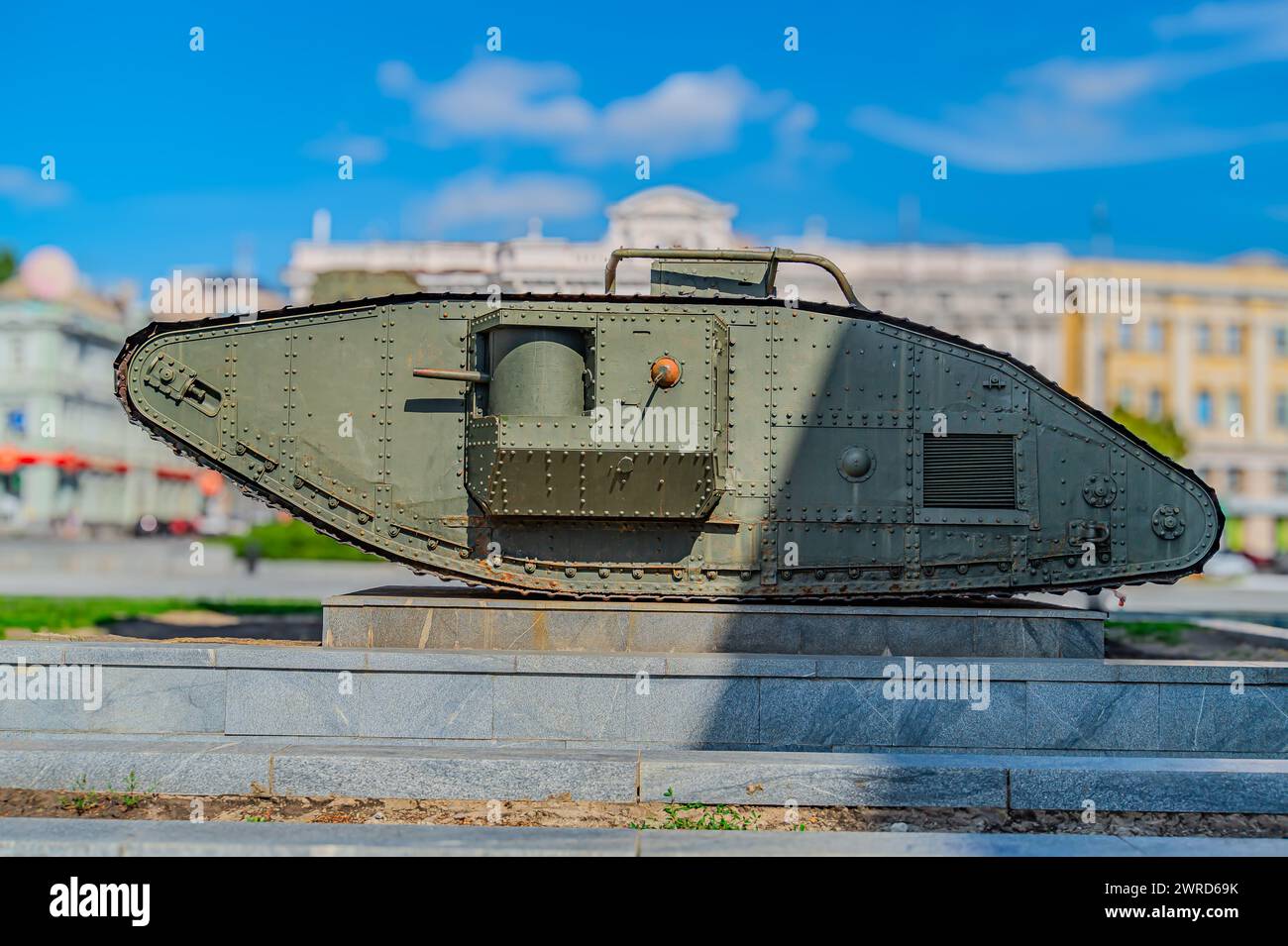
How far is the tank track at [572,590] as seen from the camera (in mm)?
9188

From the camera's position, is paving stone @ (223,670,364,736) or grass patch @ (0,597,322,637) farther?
grass patch @ (0,597,322,637)

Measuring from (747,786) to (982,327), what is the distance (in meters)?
49.2

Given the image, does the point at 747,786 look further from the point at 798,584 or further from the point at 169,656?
the point at 169,656

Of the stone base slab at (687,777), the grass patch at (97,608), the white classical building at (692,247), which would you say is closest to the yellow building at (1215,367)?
the white classical building at (692,247)

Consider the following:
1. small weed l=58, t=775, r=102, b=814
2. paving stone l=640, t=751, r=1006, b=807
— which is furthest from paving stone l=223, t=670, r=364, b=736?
paving stone l=640, t=751, r=1006, b=807

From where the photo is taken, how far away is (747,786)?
7.26 meters

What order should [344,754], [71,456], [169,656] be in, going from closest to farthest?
[344,754] < [169,656] < [71,456]

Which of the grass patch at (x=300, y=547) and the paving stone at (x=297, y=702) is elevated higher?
the grass patch at (x=300, y=547)

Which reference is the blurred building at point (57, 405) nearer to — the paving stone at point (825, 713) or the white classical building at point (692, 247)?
the white classical building at point (692, 247)

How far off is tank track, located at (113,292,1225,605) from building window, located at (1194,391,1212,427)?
55226 mm

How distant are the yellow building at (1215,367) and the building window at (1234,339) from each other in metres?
0.05

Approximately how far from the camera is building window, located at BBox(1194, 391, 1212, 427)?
5878 cm

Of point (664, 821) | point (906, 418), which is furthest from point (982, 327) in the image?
point (664, 821)

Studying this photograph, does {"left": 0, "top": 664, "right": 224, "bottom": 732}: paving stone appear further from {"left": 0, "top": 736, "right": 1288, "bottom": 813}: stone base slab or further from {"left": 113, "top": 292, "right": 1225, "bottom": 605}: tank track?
{"left": 113, "top": 292, "right": 1225, "bottom": 605}: tank track
